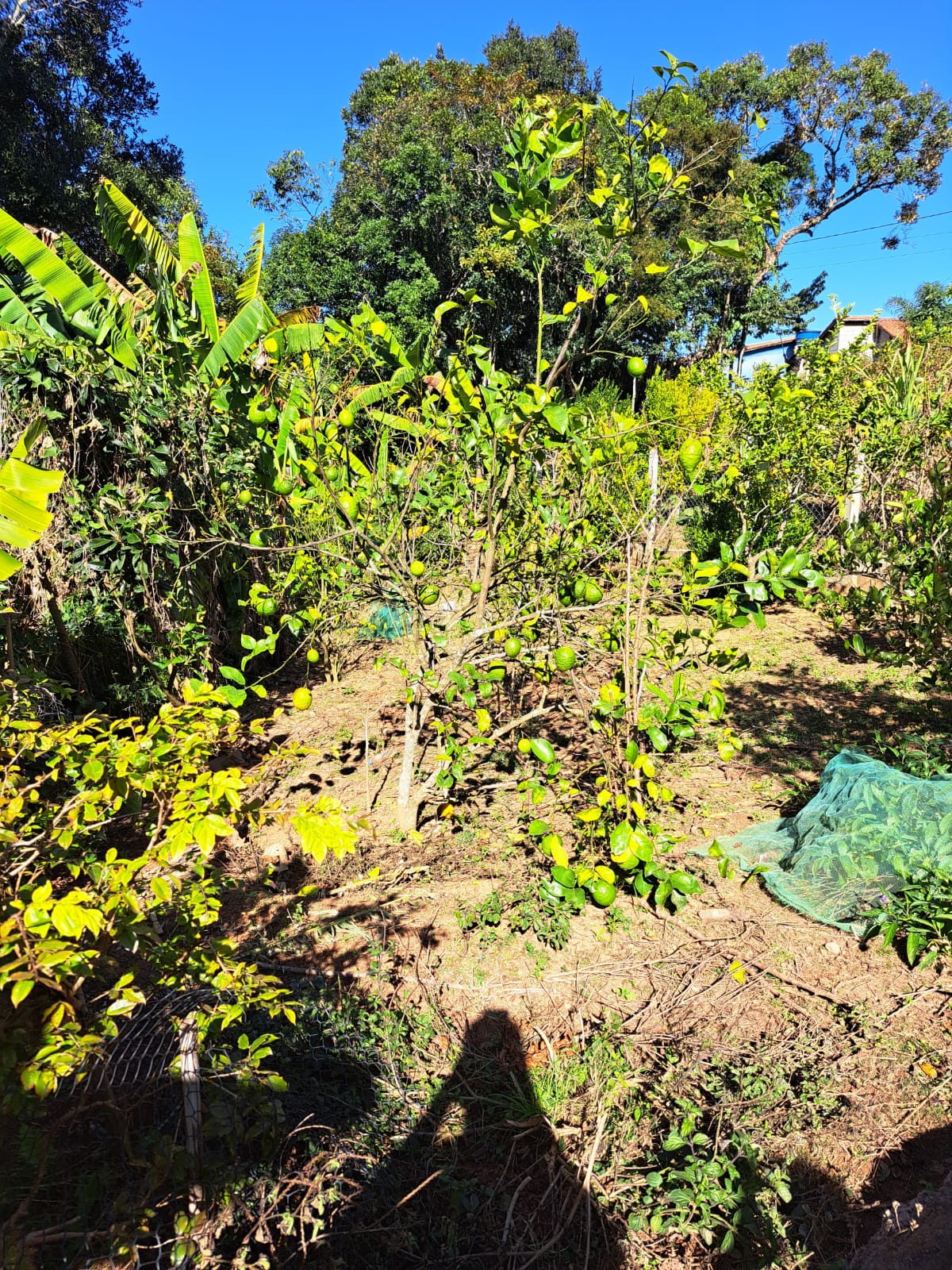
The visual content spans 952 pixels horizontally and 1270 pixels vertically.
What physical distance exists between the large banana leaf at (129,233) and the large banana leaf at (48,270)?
2.09 ft

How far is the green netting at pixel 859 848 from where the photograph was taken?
9.62 ft

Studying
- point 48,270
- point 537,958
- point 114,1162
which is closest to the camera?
point 114,1162

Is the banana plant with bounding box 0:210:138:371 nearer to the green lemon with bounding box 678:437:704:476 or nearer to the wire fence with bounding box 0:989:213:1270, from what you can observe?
the green lemon with bounding box 678:437:704:476

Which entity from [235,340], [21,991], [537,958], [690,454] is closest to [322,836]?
[21,991]

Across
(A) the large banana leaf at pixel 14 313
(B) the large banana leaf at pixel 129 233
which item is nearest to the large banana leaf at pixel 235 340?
(B) the large banana leaf at pixel 129 233

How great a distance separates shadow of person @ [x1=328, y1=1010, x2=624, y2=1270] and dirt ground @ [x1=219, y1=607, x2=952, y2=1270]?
0.07 metres

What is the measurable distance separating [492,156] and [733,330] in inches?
360

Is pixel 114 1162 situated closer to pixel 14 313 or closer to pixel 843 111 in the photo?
pixel 14 313

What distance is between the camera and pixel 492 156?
66.4ft

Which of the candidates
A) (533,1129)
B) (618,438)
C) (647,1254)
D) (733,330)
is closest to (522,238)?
(618,438)

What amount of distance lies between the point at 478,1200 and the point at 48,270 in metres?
4.71

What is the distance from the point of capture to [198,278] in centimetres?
446

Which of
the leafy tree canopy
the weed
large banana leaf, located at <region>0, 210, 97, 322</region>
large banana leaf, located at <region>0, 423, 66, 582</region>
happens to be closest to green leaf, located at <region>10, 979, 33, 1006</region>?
large banana leaf, located at <region>0, 423, 66, 582</region>

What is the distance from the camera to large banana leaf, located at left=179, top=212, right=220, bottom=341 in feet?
14.7
